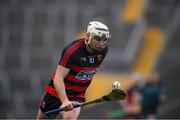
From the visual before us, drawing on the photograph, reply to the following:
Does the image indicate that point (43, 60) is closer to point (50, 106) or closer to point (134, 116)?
point (134, 116)

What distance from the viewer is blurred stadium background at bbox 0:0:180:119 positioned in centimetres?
1881

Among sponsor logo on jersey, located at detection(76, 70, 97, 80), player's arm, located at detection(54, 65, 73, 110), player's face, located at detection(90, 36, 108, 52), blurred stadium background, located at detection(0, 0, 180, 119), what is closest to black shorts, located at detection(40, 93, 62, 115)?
sponsor logo on jersey, located at detection(76, 70, 97, 80)

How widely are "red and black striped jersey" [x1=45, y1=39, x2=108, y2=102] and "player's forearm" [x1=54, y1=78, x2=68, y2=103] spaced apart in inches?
6.9

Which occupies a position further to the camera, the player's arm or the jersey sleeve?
the jersey sleeve

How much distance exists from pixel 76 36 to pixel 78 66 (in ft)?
39.4

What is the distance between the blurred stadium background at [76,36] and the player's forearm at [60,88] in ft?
34.9

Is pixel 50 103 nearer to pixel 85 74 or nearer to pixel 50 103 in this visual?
pixel 50 103

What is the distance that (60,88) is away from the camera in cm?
748

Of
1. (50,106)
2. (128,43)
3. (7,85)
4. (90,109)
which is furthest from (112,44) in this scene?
(50,106)

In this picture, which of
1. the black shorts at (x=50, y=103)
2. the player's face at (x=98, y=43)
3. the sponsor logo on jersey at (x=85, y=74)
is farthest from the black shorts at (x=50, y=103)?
the player's face at (x=98, y=43)

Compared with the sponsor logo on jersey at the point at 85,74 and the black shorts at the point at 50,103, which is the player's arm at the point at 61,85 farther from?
the black shorts at the point at 50,103

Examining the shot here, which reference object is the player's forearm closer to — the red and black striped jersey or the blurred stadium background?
the red and black striped jersey

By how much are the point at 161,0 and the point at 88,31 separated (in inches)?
530

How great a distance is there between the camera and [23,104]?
18188 millimetres
